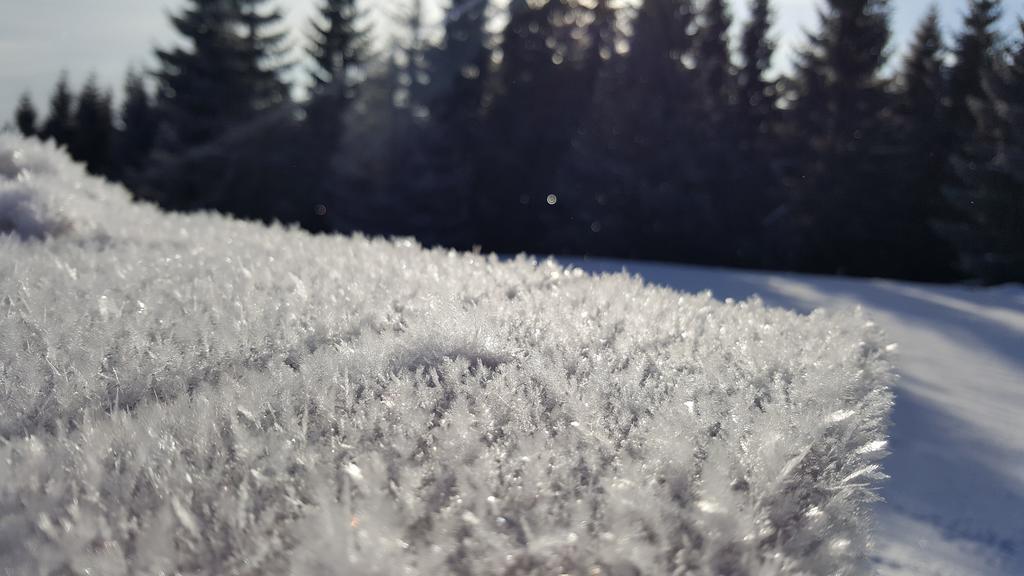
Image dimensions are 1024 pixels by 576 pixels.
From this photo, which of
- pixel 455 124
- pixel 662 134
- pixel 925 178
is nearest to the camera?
pixel 662 134

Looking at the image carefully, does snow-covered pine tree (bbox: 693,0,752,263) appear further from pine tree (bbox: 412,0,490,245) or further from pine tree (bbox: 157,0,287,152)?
pine tree (bbox: 157,0,287,152)

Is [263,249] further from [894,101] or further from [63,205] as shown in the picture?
[894,101]

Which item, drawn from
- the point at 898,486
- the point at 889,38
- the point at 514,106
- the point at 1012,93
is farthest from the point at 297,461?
the point at 889,38

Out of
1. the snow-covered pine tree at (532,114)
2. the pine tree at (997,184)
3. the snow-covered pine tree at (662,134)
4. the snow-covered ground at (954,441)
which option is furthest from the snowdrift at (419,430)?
the snow-covered pine tree at (532,114)

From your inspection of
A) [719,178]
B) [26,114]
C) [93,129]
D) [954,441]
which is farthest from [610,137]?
[26,114]

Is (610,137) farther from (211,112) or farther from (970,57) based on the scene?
(211,112)

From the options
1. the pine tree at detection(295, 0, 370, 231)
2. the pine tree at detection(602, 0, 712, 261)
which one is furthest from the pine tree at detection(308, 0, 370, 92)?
the pine tree at detection(602, 0, 712, 261)
